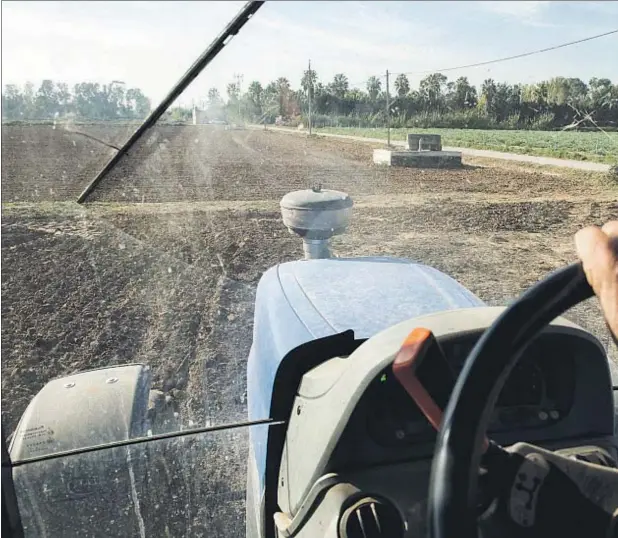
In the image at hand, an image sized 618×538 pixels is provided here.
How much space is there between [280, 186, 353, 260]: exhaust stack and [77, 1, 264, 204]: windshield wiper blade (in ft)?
1.01

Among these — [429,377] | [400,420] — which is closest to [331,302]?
[400,420]

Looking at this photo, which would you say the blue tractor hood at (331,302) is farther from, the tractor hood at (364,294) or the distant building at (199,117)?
the distant building at (199,117)

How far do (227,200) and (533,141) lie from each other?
560 mm

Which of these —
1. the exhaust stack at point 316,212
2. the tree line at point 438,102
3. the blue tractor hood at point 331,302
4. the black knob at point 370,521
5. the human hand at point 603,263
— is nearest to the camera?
the human hand at point 603,263

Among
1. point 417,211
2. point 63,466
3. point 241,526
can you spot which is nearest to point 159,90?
point 417,211

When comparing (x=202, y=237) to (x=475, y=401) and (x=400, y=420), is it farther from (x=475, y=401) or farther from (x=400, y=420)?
(x=475, y=401)

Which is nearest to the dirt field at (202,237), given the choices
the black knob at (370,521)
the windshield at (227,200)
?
the windshield at (227,200)

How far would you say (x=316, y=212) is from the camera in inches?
53.5

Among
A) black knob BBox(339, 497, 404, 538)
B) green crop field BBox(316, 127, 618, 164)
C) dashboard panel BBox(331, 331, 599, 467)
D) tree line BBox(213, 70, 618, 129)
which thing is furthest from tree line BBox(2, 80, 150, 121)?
black knob BBox(339, 497, 404, 538)

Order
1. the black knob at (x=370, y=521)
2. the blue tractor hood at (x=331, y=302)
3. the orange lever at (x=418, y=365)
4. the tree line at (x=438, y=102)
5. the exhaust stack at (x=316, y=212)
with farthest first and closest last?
the blue tractor hood at (x=331, y=302), the exhaust stack at (x=316, y=212), the tree line at (x=438, y=102), the black knob at (x=370, y=521), the orange lever at (x=418, y=365)

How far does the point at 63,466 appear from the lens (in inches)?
49.3

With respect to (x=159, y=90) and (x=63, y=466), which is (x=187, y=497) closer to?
(x=63, y=466)

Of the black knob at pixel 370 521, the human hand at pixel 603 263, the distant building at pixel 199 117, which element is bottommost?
the black knob at pixel 370 521

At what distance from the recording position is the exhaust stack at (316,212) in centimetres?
136
